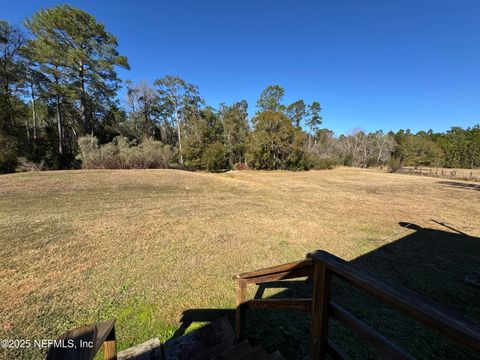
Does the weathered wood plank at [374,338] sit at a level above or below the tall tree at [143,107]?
below

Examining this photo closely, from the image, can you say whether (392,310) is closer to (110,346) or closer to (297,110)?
(110,346)

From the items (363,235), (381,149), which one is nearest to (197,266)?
(363,235)

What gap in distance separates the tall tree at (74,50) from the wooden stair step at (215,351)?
2123cm

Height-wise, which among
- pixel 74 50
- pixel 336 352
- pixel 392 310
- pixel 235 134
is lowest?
pixel 392 310

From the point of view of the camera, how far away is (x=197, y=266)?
369 cm

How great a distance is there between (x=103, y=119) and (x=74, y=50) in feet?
29.3

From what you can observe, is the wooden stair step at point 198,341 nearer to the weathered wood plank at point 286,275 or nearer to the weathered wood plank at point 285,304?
the weathered wood plank at point 285,304

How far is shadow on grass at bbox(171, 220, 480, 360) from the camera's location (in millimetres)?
2258

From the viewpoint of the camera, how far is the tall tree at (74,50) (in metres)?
15.0

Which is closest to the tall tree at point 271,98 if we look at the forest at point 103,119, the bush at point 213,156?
the forest at point 103,119

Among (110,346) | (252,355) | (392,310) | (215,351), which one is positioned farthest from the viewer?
(392,310)

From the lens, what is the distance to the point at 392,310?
112 inches

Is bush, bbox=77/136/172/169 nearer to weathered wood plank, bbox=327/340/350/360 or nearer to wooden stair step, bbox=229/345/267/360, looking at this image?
wooden stair step, bbox=229/345/267/360

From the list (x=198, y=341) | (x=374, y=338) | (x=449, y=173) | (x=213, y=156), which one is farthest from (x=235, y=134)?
(x=374, y=338)
